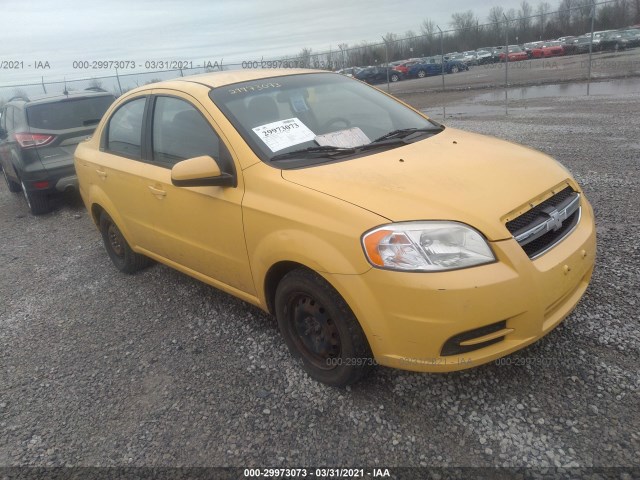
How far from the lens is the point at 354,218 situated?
2271mm

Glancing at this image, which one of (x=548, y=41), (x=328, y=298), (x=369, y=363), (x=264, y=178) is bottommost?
(x=369, y=363)

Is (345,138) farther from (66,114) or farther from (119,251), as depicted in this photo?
(66,114)

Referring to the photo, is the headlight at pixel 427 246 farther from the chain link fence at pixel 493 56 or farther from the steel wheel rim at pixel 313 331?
the chain link fence at pixel 493 56

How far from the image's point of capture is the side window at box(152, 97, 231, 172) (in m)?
3.05

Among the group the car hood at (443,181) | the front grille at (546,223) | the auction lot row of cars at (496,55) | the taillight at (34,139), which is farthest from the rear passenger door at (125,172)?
the auction lot row of cars at (496,55)

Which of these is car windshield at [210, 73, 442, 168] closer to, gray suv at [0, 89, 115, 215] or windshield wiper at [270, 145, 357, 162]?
windshield wiper at [270, 145, 357, 162]

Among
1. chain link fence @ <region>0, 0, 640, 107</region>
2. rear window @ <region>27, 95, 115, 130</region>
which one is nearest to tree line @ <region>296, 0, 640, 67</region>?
chain link fence @ <region>0, 0, 640, 107</region>

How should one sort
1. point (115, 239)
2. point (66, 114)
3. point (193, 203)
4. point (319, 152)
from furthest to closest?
1. point (66, 114)
2. point (115, 239)
3. point (193, 203)
4. point (319, 152)

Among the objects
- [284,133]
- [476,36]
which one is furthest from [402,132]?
[476,36]

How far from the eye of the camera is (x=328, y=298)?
2.43 meters

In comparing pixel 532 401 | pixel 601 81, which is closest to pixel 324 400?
pixel 532 401

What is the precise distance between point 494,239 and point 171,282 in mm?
3093

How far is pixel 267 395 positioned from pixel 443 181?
152 cm

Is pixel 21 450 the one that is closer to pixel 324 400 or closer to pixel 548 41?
pixel 324 400
